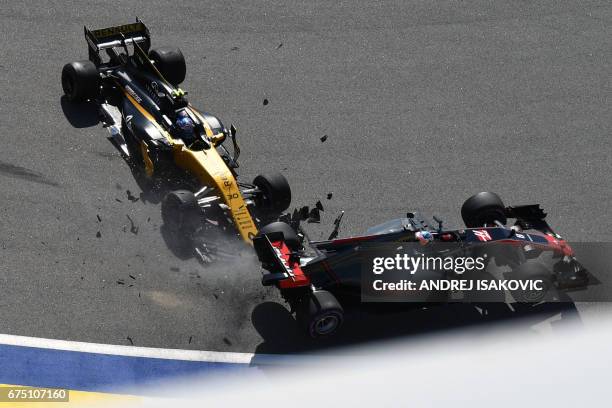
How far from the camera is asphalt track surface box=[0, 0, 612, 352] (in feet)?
48.8

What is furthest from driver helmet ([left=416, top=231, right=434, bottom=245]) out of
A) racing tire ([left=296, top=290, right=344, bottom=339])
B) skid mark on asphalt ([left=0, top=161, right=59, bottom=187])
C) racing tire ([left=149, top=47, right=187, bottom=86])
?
racing tire ([left=149, top=47, right=187, bottom=86])

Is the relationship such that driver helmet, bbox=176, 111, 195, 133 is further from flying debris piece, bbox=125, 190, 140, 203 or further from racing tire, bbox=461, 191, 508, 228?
racing tire, bbox=461, 191, 508, 228

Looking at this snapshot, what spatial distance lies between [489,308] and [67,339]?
674 centimetres

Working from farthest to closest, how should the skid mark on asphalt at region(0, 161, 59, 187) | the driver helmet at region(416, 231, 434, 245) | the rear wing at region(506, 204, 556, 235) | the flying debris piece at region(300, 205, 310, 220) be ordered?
the skid mark on asphalt at region(0, 161, 59, 187), the flying debris piece at region(300, 205, 310, 220), the rear wing at region(506, 204, 556, 235), the driver helmet at region(416, 231, 434, 245)

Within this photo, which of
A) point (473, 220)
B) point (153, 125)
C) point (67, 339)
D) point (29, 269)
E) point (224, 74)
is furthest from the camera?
point (224, 74)

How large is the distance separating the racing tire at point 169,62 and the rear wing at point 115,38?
0.44 meters

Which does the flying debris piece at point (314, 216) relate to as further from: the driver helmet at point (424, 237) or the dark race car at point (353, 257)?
the driver helmet at point (424, 237)

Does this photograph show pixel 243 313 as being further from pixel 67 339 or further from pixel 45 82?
pixel 45 82

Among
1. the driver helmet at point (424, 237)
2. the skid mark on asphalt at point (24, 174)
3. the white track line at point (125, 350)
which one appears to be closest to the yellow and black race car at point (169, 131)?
the skid mark on asphalt at point (24, 174)

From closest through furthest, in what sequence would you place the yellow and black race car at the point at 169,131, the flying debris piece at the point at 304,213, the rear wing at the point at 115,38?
the yellow and black race car at the point at 169,131 < the flying debris piece at the point at 304,213 < the rear wing at the point at 115,38

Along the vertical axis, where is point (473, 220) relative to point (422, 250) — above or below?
above

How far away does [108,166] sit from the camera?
17453 millimetres

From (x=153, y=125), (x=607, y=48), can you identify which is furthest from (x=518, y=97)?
(x=153, y=125)

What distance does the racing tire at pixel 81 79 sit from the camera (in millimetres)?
18109
